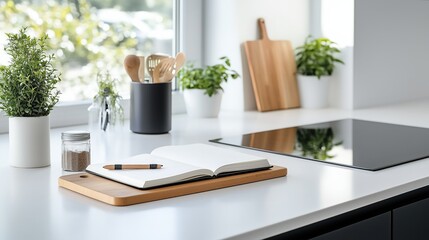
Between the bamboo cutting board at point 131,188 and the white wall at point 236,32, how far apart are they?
3.67 ft

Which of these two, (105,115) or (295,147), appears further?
(105,115)

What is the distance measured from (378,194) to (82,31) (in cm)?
124

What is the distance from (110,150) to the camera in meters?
1.81

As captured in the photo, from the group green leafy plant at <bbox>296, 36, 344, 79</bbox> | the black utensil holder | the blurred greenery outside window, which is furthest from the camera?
green leafy plant at <bbox>296, 36, 344, 79</bbox>

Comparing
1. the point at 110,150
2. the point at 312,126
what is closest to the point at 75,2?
the point at 110,150

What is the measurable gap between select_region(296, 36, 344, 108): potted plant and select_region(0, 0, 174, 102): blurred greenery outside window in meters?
0.51

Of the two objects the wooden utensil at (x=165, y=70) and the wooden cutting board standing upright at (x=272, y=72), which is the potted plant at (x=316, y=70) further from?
the wooden utensil at (x=165, y=70)

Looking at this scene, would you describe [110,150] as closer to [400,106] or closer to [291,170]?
[291,170]

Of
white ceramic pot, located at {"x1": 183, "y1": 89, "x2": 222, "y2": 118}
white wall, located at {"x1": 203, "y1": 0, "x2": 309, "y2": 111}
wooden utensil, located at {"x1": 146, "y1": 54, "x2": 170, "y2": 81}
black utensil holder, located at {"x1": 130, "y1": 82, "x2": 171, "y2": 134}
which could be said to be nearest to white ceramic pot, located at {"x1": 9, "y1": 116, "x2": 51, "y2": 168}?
black utensil holder, located at {"x1": 130, "y1": 82, "x2": 171, "y2": 134}

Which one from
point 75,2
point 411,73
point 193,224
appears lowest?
point 193,224

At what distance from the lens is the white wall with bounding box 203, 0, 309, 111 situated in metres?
2.57

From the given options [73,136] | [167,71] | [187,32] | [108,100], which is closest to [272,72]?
[187,32]

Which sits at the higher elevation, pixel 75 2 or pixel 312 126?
pixel 75 2

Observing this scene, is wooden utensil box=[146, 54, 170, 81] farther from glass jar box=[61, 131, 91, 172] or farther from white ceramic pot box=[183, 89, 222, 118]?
glass jar box=[61, 131, 91, 172]
